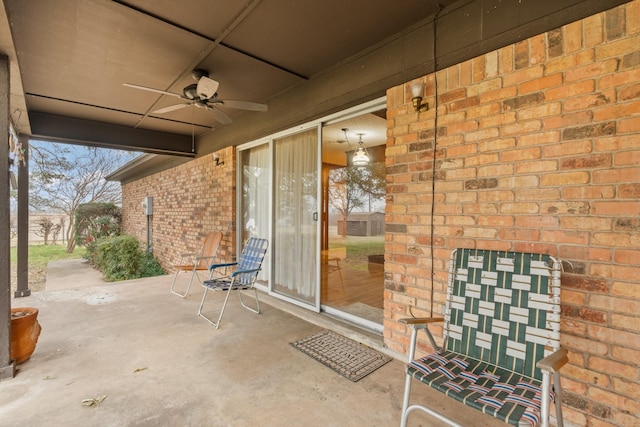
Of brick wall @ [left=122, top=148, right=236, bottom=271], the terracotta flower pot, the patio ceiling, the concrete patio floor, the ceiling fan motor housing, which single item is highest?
the patio ceiling

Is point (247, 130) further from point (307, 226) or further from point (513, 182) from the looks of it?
point (513, 182)

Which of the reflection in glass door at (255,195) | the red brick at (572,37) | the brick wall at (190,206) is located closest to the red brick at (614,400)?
the red brick at (572,37)

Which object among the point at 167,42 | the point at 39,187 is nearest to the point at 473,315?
the point at 167,42

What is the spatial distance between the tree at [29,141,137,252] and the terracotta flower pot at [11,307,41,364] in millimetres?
11441

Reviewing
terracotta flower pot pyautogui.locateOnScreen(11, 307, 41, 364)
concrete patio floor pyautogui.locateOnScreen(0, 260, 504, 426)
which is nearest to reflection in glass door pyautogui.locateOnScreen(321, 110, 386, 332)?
concrete patio floor pyautogui.locateOnScreen(0, 260, 504, 426)

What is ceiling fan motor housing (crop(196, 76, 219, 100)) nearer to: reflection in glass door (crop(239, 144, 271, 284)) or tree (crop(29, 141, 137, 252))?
reflection in glass door (crop(239, 144, 271, 284))

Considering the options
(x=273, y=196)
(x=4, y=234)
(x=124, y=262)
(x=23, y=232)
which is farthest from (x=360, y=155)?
(x=124, y=262)

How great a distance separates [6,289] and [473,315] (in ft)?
10.8

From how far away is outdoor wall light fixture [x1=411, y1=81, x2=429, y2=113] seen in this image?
7.52 feet

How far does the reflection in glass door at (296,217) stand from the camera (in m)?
3.56

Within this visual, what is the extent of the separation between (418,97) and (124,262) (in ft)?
25.6

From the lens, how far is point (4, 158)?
2.23 metres

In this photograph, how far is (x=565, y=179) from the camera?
1712 mm

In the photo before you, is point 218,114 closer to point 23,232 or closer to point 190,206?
point 190,206
